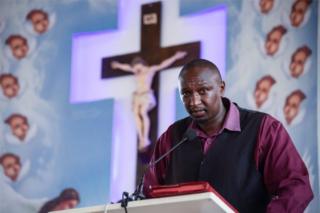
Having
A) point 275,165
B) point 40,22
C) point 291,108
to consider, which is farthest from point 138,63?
point 275,165

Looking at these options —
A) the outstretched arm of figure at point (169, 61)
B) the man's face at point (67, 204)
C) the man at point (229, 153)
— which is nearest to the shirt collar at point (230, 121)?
the man at point (229, 153)

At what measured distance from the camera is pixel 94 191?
5133mm

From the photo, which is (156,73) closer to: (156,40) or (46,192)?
(156,40)

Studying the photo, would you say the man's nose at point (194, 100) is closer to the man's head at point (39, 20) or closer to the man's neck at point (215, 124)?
the man's neck at point (215, 124)

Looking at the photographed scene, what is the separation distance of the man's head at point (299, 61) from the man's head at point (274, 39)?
0.15 meters

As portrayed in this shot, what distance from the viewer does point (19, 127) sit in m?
5.60

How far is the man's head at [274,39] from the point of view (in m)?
4.91

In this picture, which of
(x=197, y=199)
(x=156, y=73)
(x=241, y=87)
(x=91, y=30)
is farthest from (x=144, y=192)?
(x=91, y=30)

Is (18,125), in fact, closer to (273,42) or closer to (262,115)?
(273,42)

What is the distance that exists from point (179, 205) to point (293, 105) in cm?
222

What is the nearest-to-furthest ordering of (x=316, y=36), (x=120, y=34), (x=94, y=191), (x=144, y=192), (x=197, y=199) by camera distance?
(x=197, y=199) → (x=144, y=192) → (x=316, y=36) → (x=94, y=191) → (x=120, y=34)

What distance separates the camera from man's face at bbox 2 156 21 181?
547 cm

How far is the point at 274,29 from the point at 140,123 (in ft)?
3.47

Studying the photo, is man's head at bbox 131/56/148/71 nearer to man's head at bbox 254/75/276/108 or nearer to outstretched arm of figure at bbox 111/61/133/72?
outstretched arm of figure at bbox 111/61/133/72
